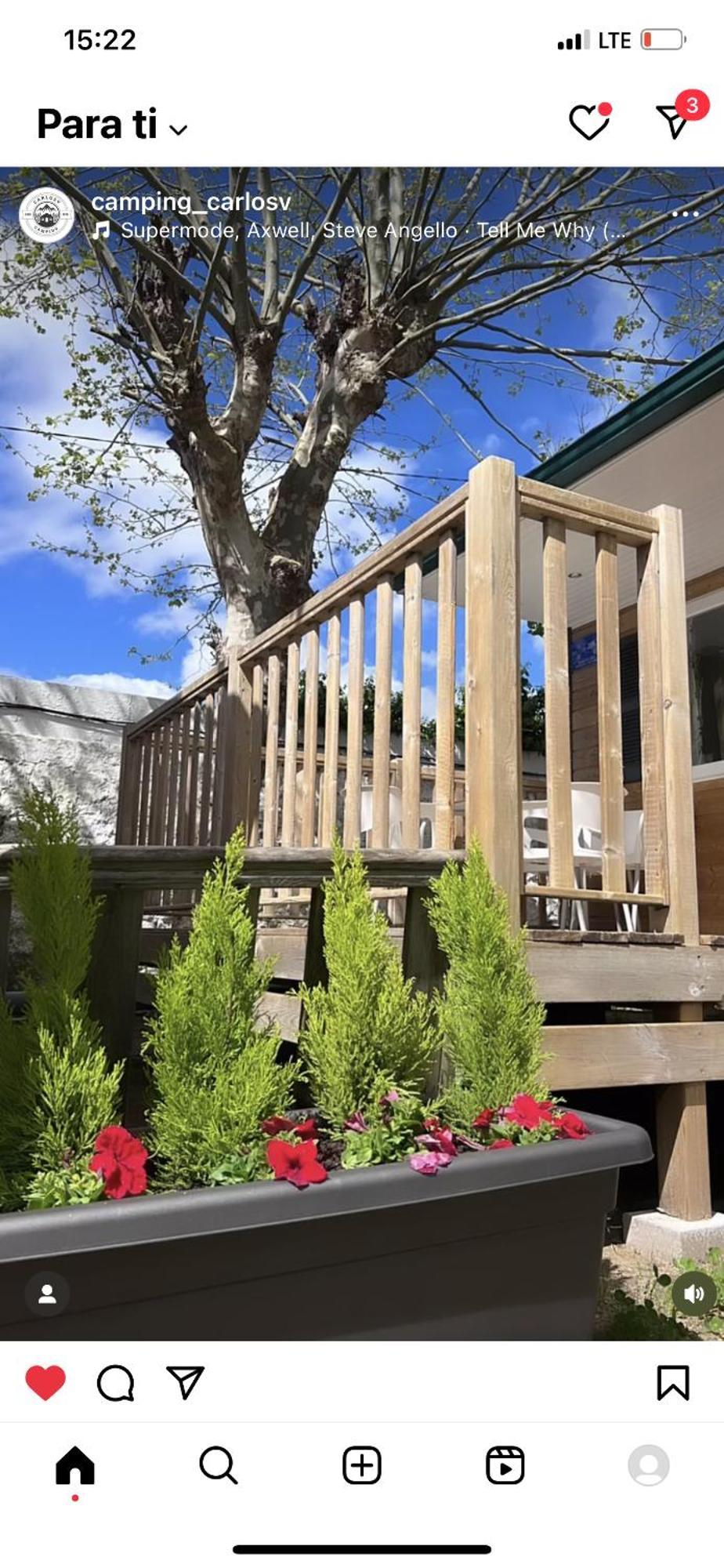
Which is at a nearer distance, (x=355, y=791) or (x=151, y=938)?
(x=355, y=791)

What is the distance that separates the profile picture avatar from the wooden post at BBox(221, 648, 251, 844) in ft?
7.25

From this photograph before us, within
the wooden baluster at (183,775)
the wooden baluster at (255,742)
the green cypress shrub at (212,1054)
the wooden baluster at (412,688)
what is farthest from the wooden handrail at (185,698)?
the green cypress shrub at (212,1054)

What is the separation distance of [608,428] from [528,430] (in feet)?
11.8

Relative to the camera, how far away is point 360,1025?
1.43 metres

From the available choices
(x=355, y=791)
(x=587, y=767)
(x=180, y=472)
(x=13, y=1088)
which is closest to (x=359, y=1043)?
(x=13, y=1088)

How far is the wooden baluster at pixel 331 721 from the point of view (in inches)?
108

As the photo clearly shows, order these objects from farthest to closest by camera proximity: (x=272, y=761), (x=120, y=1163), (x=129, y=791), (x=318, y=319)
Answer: (x=318, y=319) → (x=129, y=791) → (x=272, y=761) → (x=120, y=1163)
